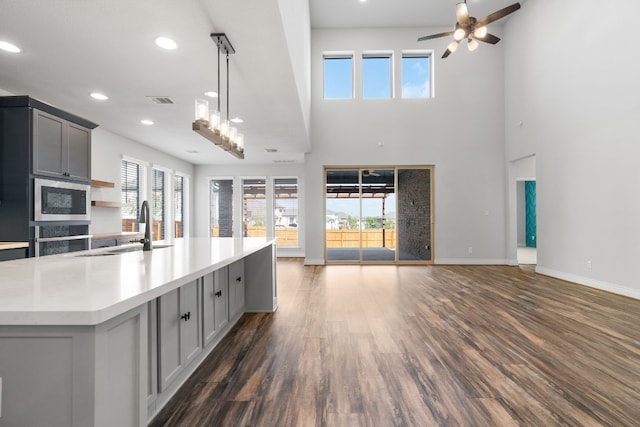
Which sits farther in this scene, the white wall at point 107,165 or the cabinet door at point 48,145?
the white wall at point 107,165

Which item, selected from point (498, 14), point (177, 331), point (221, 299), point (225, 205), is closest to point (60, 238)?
point (221, 299)

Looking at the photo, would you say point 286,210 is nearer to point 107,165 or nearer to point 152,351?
point 107,165

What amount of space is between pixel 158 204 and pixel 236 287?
512 centimetres

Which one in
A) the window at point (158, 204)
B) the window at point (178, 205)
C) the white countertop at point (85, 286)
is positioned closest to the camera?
the white countertop at point (85, 286)

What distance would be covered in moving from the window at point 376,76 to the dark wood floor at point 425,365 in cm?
500

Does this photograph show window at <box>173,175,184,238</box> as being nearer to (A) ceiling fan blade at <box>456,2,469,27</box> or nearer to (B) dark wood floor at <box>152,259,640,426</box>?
(B) dark wood floor at <box>152,259,640,426</box>

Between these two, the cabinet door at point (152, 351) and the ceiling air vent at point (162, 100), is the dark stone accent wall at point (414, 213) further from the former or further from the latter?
the cabinet door at point (152, 351)

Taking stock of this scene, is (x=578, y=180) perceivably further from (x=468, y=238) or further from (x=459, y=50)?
(x=459, y=50)

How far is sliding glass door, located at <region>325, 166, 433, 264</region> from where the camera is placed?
24.0ft

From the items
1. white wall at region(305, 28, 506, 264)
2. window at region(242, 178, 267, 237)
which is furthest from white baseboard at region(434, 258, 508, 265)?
window at region(242, 178, 267, 237)

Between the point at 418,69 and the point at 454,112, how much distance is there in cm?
131

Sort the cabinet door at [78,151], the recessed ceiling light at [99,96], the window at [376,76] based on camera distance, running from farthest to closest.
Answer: the window at [376,76]
the cabinet door at [78,151]
the recessed ceiling light at [99,96]

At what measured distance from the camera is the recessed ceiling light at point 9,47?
106 inches

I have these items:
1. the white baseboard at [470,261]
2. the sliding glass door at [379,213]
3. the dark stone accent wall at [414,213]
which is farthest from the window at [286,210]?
the white baseboard at [470,261]
